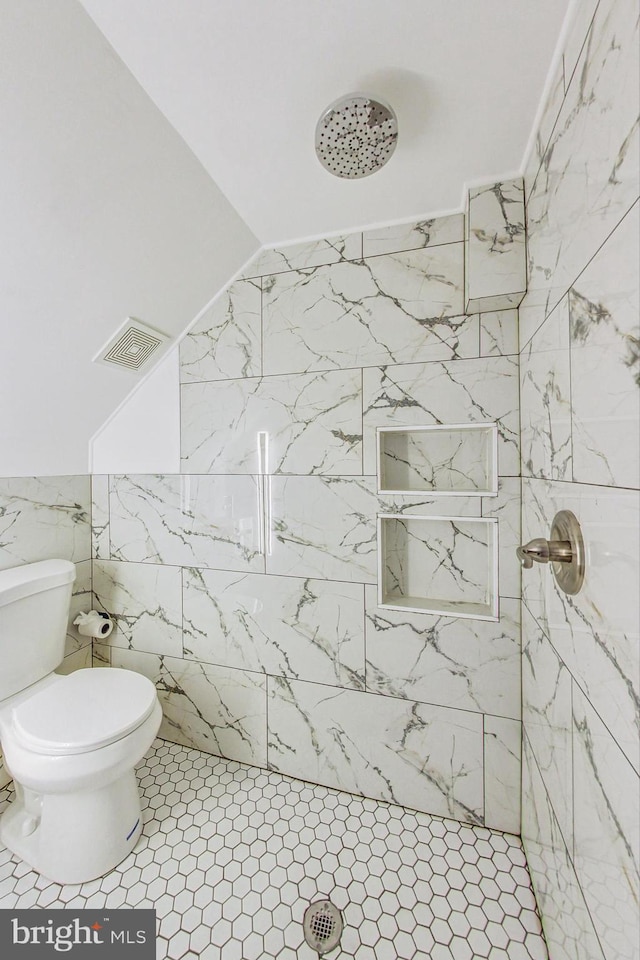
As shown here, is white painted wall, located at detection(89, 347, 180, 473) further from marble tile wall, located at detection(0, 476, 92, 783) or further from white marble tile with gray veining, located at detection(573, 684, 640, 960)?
white marble tile with gray veining, located at detection(573, 684, 640, 960)

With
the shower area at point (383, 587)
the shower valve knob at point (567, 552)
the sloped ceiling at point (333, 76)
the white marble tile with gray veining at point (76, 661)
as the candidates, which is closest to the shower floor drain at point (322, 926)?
the shower area at point (383, 587)

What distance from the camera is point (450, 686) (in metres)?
1.51

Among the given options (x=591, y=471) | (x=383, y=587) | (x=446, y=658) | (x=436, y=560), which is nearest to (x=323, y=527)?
(x=383, y=587)

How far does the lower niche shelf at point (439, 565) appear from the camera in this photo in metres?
1.50

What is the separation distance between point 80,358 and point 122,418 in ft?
1.29

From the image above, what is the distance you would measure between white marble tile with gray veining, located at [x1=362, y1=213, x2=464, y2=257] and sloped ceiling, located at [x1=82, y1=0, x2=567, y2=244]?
0.35 ft

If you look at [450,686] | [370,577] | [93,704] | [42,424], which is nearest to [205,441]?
[42,424]

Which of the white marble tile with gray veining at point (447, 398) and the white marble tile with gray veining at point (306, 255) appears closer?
the white marble tile with gray veining at point (447, 398)

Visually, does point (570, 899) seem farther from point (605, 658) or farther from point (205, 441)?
point (205, 441)

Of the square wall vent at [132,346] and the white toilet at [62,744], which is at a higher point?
Result: the square wall vent at [132,346]

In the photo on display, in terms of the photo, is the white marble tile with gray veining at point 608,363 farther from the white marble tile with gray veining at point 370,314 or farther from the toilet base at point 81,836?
the toilet base at point 81,836

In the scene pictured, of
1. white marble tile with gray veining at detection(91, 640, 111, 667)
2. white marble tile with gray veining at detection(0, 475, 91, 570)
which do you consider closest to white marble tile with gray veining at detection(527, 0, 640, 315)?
white marble tile with gray veining at detection(0, 475, 91, 570)

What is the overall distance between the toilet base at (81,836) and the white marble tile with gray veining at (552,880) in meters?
1.28

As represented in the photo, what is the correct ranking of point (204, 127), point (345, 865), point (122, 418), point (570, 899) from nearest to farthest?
1. point (570, 899)
2. point (204, 127)
3. point (345, 865)
4. point (122, 418)
